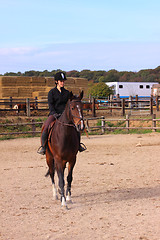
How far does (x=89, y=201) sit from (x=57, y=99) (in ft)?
7.09

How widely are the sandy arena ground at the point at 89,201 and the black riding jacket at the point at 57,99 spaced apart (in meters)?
1.85

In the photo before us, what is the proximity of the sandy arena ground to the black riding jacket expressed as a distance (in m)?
1.85

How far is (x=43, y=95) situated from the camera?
36.6 metres

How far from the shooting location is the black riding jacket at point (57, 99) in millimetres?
7262

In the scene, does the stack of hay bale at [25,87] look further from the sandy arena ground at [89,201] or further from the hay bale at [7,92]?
the sandy arena ground at [89,201]

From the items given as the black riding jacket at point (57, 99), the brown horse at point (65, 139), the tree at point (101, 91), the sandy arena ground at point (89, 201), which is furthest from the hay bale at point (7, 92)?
the brown horse at point (65, 139)

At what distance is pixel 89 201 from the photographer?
7.06 meters

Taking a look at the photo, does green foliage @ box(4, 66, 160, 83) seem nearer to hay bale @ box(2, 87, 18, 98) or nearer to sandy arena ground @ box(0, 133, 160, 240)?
hay bale @ box(2, 87, 18, 98)

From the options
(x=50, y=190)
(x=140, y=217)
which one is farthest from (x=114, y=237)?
(x=50, y=190)

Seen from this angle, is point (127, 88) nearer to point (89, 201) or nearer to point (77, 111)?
point (89, 201)

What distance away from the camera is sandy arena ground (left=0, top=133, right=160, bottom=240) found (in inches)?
207

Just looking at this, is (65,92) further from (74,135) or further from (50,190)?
(50,190)

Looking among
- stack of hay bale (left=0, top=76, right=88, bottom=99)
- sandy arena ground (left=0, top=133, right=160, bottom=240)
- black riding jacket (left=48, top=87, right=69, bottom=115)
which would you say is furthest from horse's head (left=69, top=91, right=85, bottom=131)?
stack of hay bale (left=0, top=76, right=88, bottom=99)

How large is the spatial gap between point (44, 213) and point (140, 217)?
1.68m
